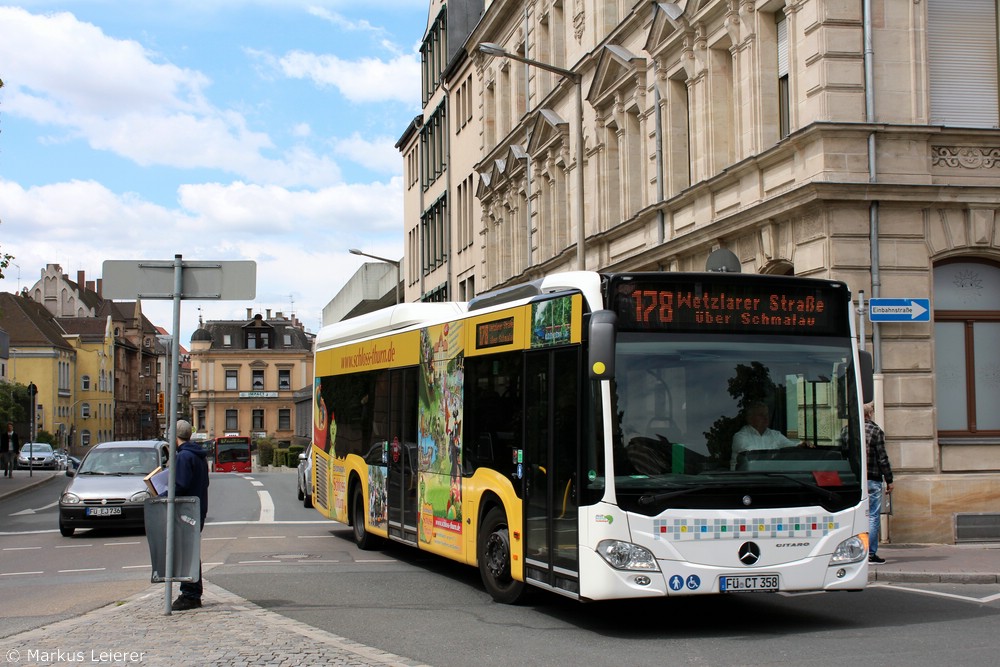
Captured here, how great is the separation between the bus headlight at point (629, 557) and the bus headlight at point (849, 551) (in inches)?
63.6

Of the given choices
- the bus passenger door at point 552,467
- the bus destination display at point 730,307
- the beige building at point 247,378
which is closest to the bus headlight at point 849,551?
the bus destination display at point 730,307

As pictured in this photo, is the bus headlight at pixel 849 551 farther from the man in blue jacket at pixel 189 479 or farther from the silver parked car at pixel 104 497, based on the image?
the silver parked car at pixel 104 497

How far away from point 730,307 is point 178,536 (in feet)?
16.8

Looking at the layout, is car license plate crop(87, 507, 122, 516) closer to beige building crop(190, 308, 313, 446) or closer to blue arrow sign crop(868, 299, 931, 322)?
blue arrow sign crop(868, 299, 931, 322)

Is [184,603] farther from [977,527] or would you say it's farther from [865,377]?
[977,527]

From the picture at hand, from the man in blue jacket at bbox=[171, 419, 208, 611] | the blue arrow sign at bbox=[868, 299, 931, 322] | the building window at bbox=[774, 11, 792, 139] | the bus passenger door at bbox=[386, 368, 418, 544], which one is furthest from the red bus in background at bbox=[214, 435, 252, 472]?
the man in blue jacket at bbox=[171, 419, 208, 611]

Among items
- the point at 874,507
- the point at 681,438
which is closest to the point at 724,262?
the point at 874,507

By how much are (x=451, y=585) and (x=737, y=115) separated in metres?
11.5

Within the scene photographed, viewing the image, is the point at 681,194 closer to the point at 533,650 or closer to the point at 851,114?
the point at 851,114

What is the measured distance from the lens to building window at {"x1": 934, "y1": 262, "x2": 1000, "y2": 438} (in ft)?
61.5

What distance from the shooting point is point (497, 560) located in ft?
40.3

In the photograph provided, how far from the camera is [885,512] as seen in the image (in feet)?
51.1

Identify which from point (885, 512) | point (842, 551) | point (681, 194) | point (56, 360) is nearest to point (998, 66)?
point (681, 194)

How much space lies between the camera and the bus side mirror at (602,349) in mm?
9469
